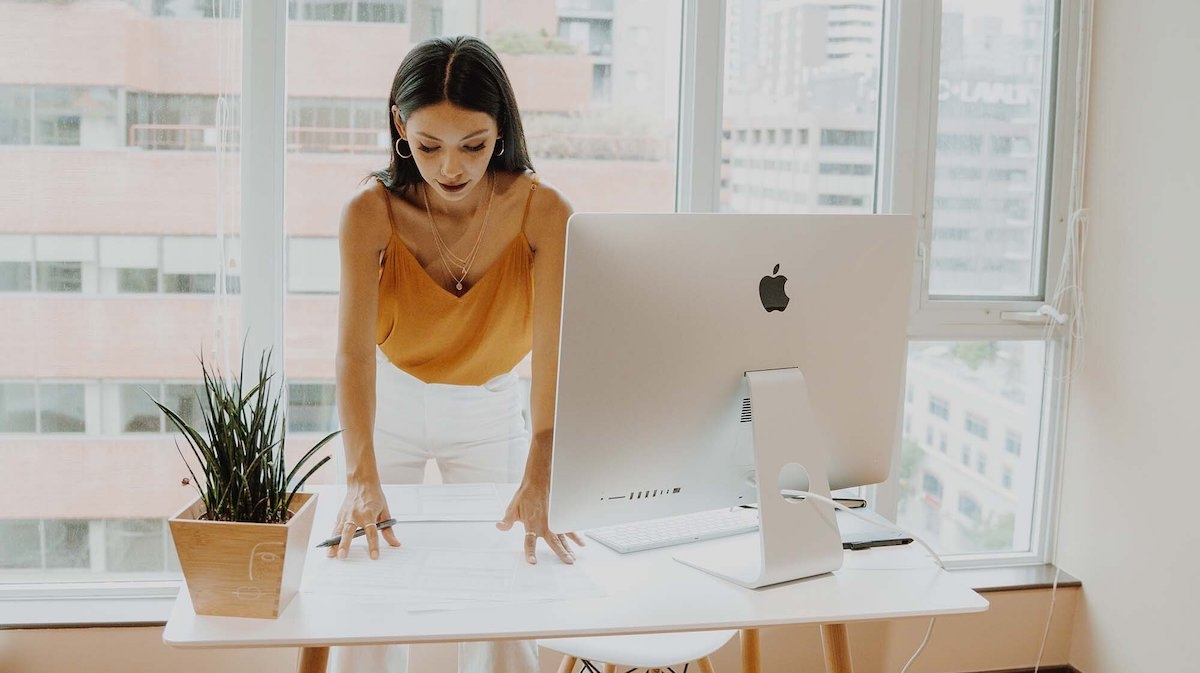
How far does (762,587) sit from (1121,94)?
1810 millimetres

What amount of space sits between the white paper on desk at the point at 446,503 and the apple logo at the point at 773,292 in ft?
1.89

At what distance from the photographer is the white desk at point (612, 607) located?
1250 millimetres

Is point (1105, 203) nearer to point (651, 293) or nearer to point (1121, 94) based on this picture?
point (1121, 94)

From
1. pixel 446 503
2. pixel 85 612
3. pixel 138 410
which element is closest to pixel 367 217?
pixel 446 503

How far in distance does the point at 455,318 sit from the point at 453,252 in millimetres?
125

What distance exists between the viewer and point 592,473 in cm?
138

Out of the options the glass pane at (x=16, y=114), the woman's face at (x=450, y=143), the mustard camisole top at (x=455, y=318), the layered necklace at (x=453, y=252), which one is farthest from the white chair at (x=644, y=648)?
the glass pane at (x=16, y=114)

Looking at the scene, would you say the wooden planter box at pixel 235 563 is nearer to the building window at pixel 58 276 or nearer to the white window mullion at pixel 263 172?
the white window mullion at pixel 263 172

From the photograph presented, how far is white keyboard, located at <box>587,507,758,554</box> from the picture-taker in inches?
62.0

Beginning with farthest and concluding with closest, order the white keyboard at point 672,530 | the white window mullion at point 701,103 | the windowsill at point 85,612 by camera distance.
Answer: the white window mullion at point 701,103
the windowsill at point 85,612
the white keyboard at point 672,530

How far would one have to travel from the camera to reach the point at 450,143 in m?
1.69

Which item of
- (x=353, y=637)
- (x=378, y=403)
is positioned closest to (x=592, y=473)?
(x=353, y=637)

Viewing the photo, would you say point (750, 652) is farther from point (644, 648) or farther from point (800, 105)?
point (800, 105)

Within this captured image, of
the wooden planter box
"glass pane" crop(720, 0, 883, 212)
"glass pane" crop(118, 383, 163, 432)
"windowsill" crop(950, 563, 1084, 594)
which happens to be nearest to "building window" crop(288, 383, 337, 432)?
"glass pane" crop(118, 383, 163, 432)
